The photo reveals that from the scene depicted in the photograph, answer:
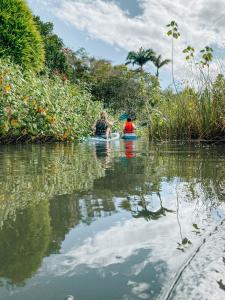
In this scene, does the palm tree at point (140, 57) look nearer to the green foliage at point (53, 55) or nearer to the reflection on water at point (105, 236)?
the green foliage at point (53, 55)

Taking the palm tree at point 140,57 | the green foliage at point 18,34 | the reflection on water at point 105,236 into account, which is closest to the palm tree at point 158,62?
the palm tree at point 140,57

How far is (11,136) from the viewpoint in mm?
9188

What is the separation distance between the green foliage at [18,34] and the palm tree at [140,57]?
54.1 meters

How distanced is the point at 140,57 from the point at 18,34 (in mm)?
55420

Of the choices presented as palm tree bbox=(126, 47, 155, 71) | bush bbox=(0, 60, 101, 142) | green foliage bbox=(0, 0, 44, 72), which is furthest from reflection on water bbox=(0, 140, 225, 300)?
palm tree bbox=(126, 47, 155, 71)

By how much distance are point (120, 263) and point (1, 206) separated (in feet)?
3.12

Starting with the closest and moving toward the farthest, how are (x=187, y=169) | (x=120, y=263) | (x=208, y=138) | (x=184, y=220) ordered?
(x=120, y=263), (x=184, y=220), (x=187, y=169), (x=208, y=138)

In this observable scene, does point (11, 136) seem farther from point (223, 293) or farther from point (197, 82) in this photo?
point (223, 293)

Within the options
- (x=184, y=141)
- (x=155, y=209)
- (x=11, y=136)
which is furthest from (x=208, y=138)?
(x=155, y=209)

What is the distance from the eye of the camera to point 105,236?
4.30 ft

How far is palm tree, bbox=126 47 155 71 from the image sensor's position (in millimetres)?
68062

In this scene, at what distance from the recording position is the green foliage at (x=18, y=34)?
13984 mm

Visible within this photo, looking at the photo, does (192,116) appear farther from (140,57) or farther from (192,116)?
(140,57)

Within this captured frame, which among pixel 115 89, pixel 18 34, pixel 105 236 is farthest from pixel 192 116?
pixel 115 89
